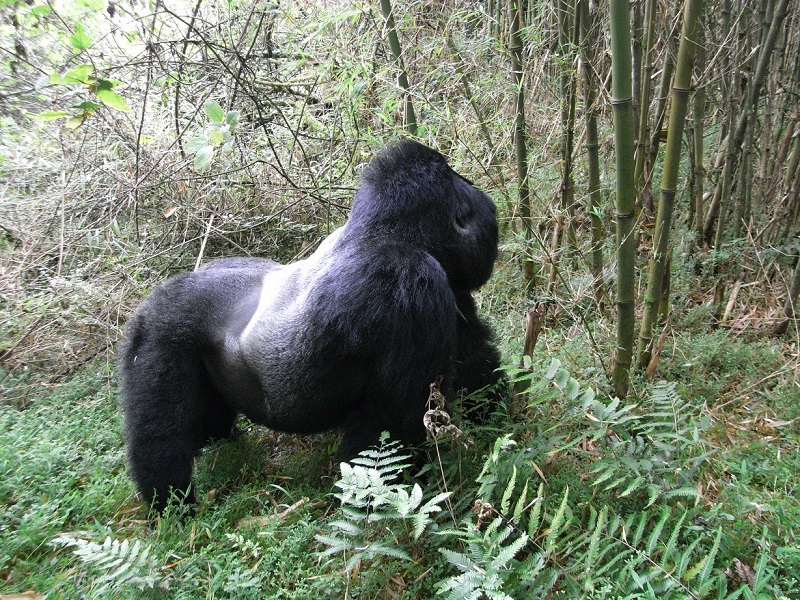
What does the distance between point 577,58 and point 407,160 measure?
3.86 ft

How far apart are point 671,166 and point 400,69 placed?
1.65 metres

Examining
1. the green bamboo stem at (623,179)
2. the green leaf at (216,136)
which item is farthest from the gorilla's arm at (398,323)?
the green leaf at (216,136)

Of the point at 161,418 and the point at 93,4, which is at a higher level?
the point at 93,4

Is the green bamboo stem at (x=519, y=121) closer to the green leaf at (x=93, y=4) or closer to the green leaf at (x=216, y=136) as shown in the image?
the green leaf at (x=216, y=136)

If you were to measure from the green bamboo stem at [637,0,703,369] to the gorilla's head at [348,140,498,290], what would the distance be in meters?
0.68

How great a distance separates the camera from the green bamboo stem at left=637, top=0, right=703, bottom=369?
7.11 feet

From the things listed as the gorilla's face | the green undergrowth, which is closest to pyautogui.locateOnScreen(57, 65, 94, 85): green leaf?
the green undergrowth

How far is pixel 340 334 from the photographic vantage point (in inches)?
90.0

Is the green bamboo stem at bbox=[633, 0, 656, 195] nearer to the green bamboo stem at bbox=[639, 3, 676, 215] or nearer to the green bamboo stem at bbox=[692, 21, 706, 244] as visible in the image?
the green bamboo stem at bbox=[639, 3, 676, 215]

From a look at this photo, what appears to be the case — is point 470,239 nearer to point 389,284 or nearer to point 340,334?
point 389,284

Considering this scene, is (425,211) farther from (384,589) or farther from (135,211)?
(135,211)

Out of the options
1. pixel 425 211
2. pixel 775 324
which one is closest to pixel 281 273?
pixel 425 211

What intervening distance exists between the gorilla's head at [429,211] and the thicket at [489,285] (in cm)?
37

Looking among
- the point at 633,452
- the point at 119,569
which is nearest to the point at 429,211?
the point at 633,452
